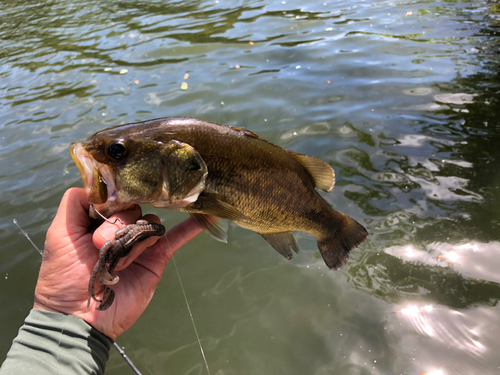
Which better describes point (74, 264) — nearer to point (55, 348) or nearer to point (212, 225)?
point (55, 348)

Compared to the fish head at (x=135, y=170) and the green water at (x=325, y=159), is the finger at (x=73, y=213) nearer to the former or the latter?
the fish head at (x=135, y=170)

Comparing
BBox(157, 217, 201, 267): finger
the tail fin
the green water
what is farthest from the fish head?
the green water

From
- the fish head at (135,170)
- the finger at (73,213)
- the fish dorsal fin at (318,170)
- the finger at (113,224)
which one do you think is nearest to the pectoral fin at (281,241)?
the fish dorsal fin at (318,170)

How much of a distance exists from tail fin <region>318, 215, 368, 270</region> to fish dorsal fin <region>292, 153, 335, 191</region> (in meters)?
0.39

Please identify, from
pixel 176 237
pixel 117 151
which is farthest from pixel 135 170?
pixel 176 237

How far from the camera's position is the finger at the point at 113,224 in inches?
69.2

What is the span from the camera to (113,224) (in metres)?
1.84

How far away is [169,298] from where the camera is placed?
3445 mm

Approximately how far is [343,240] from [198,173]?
4.61 ft

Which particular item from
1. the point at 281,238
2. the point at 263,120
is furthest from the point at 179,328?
the point at 263,120

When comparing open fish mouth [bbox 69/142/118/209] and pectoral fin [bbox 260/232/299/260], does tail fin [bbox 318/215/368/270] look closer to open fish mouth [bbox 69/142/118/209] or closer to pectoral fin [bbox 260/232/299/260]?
pectoral fin [bbox 260/232/299/260]

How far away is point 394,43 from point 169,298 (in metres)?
7.56

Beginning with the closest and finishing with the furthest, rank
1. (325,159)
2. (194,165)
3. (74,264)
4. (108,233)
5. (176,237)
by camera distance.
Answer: (108,233) → (194,165) → (74,264) → (176,237) → (325,159)

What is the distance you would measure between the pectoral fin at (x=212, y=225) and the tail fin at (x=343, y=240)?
0.96m
